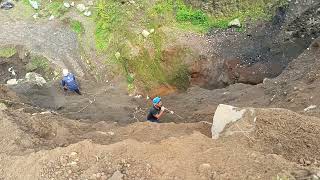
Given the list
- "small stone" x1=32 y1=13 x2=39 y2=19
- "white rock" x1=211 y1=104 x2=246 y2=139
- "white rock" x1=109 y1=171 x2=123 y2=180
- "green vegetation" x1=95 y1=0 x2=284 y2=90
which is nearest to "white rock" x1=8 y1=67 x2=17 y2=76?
"small stone" x1=32 y1=13 x2=39 y2=19

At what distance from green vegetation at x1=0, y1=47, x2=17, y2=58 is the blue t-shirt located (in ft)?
11.2

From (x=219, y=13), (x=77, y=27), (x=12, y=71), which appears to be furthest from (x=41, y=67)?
(x=219, y=13)

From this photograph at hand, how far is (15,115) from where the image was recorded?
11531 millimetres

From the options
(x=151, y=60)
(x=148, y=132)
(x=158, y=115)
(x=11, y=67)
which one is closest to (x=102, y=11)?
(x=151, y=60)

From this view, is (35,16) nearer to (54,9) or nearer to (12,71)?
(54,9)

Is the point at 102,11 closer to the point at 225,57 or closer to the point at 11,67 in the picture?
the point at 11,67

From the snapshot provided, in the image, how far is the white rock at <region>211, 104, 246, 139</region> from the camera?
10178 millimetres

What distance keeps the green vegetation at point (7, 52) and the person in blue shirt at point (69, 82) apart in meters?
3.22

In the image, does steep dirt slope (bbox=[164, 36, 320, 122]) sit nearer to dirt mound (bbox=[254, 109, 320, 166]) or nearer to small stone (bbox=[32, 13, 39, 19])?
dirt mound (bbox=[254, 109, 320, 166])

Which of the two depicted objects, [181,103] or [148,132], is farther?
[181,103]

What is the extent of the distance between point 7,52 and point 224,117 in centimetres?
1054

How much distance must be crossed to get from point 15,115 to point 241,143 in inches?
237

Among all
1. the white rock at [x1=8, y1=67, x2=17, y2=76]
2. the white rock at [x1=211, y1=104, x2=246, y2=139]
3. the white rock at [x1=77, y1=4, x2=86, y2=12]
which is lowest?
the white rock at [x1=8, y1=67, x2=17, y2=76]

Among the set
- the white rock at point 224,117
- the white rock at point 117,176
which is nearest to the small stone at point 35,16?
the white rock at point 224,117
